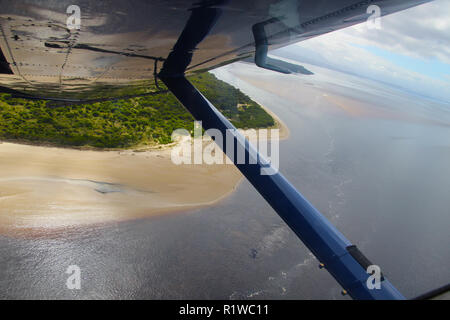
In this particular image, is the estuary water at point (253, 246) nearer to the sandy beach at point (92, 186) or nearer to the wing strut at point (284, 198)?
the sandy beach at point (92, 186)

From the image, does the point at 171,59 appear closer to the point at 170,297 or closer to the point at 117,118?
the point at 170,297

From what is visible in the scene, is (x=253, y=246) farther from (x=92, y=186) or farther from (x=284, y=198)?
(x=284, y=198)

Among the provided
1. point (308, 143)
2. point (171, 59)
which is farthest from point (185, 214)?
point (308, 143)

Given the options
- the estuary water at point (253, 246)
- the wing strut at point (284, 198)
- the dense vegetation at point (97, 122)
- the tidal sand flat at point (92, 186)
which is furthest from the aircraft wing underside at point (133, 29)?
the dense vegetation at point (97, 122)

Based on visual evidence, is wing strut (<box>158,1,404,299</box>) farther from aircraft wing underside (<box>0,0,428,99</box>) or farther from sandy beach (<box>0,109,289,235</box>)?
sandy beach (<box>0,109,289,235</box>)

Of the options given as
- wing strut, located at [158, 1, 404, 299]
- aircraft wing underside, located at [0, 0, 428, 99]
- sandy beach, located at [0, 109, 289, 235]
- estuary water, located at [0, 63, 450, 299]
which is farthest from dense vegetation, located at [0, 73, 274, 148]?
wing strut, located at [158, 1, 404, 299]

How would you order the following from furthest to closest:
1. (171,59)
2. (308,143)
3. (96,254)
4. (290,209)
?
(308,143), (96,254), (171,59), (290,209)
